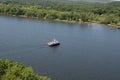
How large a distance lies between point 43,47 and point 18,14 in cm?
2981

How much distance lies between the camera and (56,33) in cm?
4212

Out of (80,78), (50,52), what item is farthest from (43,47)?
(80,78)

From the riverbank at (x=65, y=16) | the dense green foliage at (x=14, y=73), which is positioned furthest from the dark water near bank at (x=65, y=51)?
the riverbank at (x=65, y=16)

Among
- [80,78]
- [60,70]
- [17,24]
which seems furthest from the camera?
[17,24]

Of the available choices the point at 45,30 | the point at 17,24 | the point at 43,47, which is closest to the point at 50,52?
the point at 43,47

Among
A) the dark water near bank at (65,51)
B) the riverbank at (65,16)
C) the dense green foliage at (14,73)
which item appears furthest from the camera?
the riverbank at (65,16)

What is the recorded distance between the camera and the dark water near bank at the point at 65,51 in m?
24.7

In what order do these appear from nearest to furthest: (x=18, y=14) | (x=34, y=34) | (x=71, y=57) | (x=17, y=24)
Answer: (x=71, y=57)
(x=34, y=34)
(x=17, y=24)
(x=18, y=14)

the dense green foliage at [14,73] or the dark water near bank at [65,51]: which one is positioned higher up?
the dense green foliage at [14,73]

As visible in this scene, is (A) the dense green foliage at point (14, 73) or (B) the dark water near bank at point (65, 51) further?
(B) the dark water near bank at point (65, 51)

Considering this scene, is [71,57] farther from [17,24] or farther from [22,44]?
[17,24]

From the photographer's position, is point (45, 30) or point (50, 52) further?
point (45, 30)

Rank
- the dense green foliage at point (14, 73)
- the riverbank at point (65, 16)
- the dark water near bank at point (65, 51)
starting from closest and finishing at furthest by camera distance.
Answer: the dense green foliage at point (14, 73), the dark water near bank at point (65, 51), the riverbank at point (65, 16)

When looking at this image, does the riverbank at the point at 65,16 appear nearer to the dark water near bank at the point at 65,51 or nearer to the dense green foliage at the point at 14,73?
the dark water near bank at the point at 65,51
